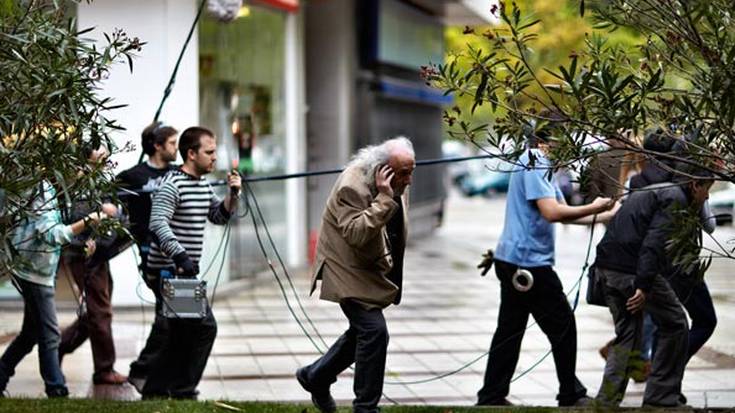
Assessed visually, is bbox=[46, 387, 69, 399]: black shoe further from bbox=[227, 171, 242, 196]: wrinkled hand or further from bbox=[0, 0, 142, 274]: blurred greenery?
bbox=[0, 0, 142, 274]: blurred greenery

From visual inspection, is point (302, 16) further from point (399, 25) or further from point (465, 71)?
point (465, 71)

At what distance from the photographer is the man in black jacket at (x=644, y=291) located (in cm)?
823

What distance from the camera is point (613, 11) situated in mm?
6184

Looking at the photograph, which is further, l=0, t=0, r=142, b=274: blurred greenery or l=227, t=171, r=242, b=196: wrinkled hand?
l=227, t=171, r=242, b=196: wrinkled hand

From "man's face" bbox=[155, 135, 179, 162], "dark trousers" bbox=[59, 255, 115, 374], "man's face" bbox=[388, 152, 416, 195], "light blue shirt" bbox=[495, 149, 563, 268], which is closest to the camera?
"man's face" bbox=[388, 152, 416, 195]

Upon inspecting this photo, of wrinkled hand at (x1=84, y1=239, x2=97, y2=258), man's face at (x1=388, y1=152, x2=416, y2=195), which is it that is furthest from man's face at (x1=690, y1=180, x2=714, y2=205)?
wrinkled hand at (x1=84, y1=239, x2=97, y2=258)

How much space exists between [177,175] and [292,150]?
10.9m

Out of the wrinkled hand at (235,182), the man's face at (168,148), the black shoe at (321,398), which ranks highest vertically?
the man's face at (168,148)

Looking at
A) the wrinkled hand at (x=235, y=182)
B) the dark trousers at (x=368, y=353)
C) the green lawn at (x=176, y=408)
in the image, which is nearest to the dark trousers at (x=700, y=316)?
the green lawn at (x=176, y=408)

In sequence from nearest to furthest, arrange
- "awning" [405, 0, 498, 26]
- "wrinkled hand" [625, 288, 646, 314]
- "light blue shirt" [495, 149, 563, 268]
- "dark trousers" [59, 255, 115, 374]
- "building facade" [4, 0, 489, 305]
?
"wrinkled hand" [625, 288, 646, 314] < "light blue shirt" [495, 149, 563, 268] < "dark trousers" [59, 255, 115, 374] < "building facade" [4, 0, 489, 305] < "awning" [405, 0, 498, 26]

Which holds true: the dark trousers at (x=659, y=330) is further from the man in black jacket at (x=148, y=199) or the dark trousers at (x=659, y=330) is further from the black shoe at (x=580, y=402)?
the man in black jacket at (x=148, y=199)

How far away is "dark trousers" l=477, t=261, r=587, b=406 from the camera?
8.66m

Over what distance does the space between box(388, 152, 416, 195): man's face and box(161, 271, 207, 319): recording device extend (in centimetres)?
169

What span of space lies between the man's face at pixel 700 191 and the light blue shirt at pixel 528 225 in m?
1.08
